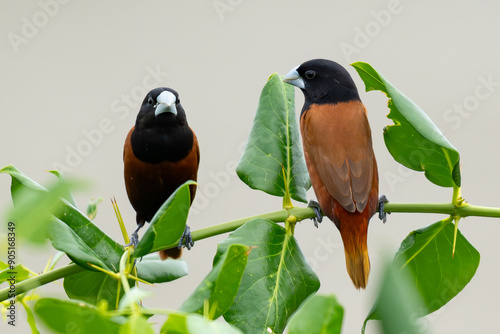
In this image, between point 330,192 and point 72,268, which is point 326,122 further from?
point 72,268

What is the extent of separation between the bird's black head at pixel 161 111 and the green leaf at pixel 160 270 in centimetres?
62

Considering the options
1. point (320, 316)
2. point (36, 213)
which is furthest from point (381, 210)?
point (36, 213)

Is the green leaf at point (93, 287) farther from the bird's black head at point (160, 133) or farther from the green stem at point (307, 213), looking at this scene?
the bird's black head at point (160, 133)

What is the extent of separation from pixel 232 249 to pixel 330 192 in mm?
882

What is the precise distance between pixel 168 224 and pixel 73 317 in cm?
32

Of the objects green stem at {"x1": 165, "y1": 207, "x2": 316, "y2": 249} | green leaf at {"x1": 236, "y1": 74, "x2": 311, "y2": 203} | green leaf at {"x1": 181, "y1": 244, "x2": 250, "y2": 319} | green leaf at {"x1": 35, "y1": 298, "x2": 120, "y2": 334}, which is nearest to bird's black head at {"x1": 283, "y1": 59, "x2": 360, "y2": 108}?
green leaf at {"x1": 236, "y1": 74, "x2": 311, "y2": 203}

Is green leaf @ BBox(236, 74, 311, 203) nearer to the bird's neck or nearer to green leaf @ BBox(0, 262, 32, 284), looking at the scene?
green leaf @ BBox(0, 262, 32, 284)

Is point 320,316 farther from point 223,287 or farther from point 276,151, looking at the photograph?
point 276,151

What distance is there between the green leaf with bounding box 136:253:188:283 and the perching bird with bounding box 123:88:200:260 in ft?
1.68

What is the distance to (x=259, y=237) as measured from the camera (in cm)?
120

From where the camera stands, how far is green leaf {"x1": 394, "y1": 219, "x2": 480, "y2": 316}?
125 centimetres

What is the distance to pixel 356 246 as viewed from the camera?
57.9 inches

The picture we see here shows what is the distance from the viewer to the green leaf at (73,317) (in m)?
0.61

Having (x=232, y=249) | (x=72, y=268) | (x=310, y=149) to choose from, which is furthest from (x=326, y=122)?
(x=232, y=249)
